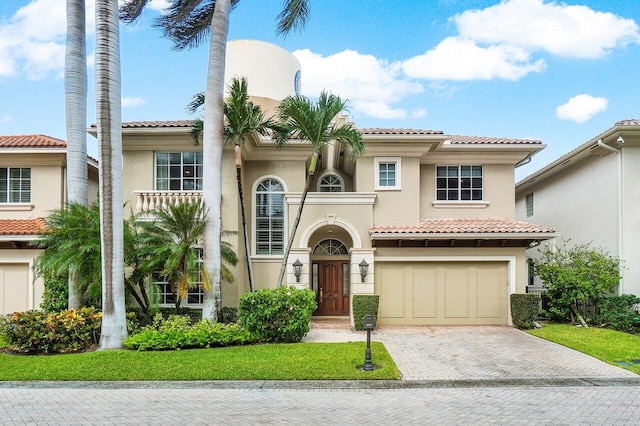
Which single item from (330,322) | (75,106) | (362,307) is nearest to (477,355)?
(362,307)

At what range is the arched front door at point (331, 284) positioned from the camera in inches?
596

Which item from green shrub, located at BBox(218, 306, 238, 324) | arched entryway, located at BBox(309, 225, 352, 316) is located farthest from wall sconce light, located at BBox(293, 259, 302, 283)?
green shrub, located at BBox(218, 306, 238, 324)

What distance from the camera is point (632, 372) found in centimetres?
849

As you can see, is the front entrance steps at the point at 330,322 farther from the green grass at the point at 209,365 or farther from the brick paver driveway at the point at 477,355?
the green grass at the point at 209,365

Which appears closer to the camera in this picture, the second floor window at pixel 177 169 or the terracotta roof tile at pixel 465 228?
the terracotta roof tile at pixel 465 228

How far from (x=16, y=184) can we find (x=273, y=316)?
11.1 metres

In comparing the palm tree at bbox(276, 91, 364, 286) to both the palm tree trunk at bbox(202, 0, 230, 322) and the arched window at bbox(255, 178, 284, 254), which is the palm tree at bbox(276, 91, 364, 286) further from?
the arched window at bbox(255, 178, 284, 254)

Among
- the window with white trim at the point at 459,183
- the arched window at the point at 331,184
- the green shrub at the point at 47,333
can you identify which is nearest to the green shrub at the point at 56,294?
the green shrub at the point at 47,333

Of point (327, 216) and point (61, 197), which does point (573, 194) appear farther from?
point (61, 197)

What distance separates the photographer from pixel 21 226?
44.6 feet

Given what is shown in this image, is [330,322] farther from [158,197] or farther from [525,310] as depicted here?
[158,197]

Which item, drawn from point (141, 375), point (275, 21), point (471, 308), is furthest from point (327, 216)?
point (141, 375)

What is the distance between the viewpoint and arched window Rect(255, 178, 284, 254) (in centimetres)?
1467

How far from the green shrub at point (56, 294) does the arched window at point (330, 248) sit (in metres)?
7.88
